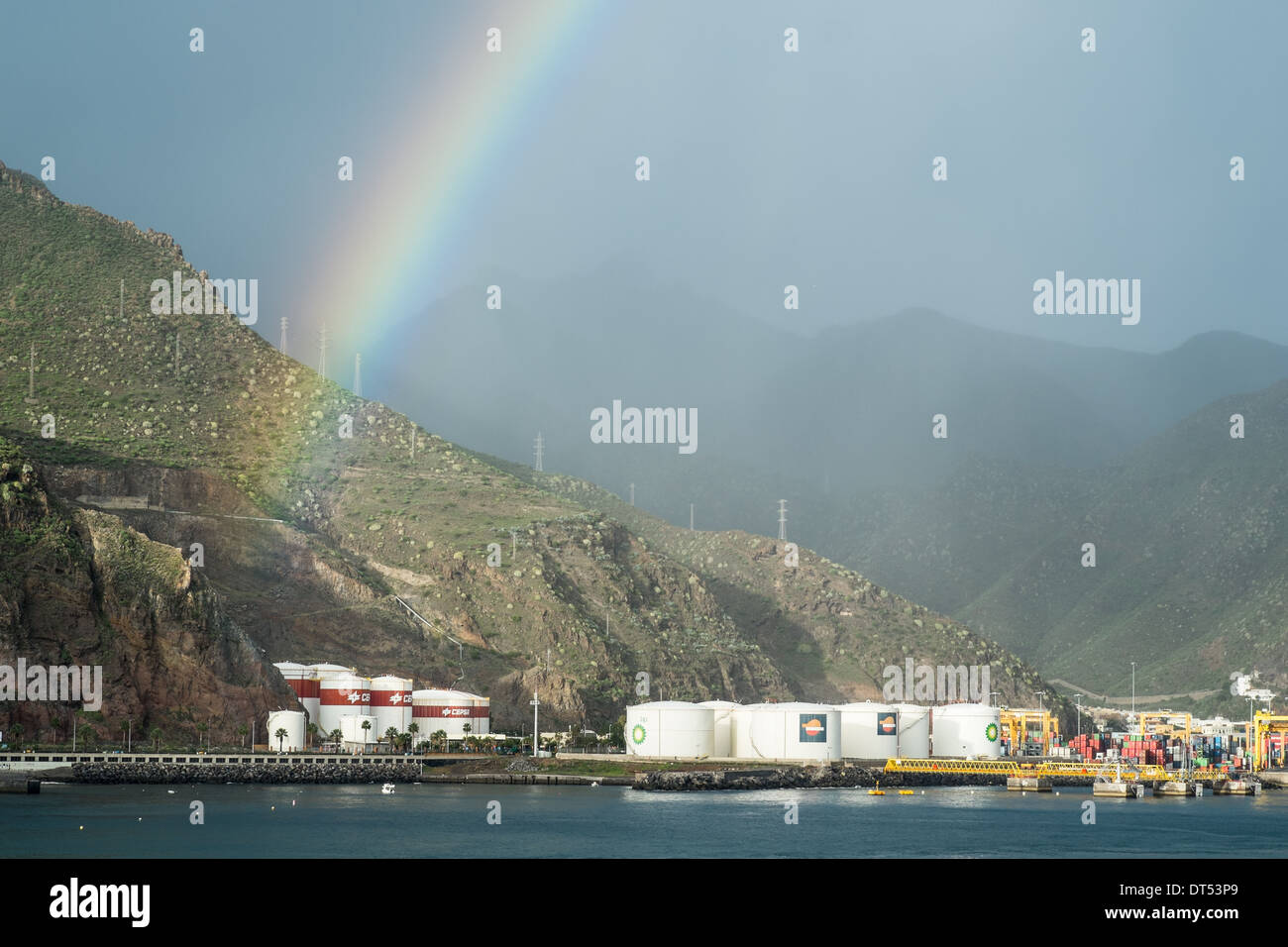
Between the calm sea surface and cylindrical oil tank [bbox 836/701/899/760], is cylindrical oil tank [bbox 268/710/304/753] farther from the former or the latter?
cylindrical oil tank [bbox 836/701/899/760]

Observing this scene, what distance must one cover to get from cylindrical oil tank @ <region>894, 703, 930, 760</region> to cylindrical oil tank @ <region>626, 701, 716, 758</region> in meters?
33.3

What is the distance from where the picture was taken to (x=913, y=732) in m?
193

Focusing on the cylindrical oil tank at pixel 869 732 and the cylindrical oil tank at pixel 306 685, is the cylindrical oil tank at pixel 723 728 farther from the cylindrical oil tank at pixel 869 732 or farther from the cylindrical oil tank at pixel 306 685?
the cylindrical oil tank at pixel 306 685

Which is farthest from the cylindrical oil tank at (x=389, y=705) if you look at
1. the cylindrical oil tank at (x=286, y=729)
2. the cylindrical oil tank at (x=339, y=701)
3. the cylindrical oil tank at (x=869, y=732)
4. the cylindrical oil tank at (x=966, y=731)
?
the cylindrical oil tank at (x=966, y=731)

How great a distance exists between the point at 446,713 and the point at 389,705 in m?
A: 6.96

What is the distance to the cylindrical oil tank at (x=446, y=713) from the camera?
170 m

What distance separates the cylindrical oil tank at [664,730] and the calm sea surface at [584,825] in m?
21.6

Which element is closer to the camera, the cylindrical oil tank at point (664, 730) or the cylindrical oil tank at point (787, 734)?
the cylindrical oil tank at point (664, 730)

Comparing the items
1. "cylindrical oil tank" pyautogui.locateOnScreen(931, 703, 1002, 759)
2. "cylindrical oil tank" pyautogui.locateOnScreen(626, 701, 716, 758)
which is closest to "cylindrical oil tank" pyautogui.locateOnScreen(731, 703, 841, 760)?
"cylindrical oil tank" pyautogui.locateOnScreen(626, 701, 716, 758)

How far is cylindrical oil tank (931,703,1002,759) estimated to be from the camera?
195 m
